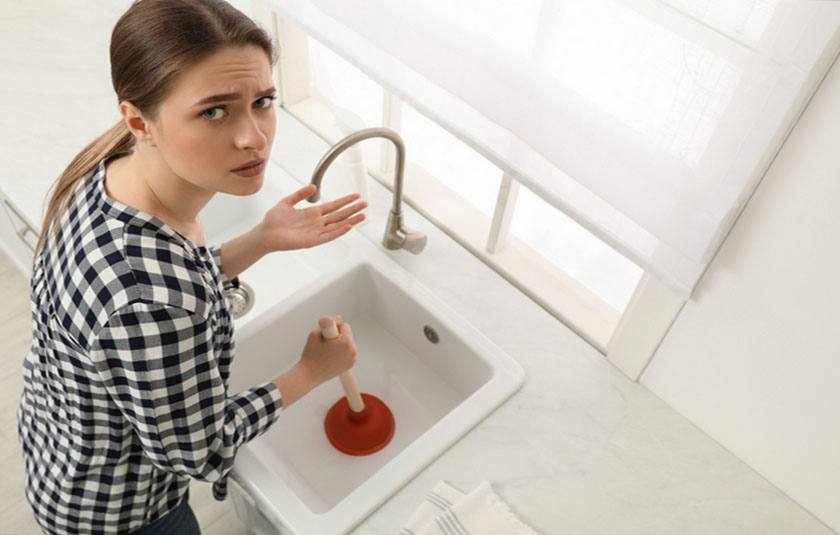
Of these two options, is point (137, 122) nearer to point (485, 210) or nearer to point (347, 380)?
point (347, 380)

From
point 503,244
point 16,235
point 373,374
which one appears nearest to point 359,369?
point 373,374

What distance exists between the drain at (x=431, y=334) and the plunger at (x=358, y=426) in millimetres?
171

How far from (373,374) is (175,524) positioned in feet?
1.63

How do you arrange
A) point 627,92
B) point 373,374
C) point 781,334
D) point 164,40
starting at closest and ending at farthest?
point 164,40
point 627,92
point 781,334
point 373,374

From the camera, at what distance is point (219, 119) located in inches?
34.6

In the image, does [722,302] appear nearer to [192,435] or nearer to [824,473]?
[824,473]

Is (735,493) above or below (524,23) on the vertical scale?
below

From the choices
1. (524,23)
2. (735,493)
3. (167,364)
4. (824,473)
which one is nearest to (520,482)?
(735,493)

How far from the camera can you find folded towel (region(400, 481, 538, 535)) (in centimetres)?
111

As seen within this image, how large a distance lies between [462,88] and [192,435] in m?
0.65

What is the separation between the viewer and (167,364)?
858 mm

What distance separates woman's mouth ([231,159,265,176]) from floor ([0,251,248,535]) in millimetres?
1184

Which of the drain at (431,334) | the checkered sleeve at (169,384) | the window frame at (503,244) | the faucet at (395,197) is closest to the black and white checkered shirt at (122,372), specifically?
the checkered sleeve at (169,384)

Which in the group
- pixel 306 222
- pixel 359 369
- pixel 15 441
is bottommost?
pixel 15 441
